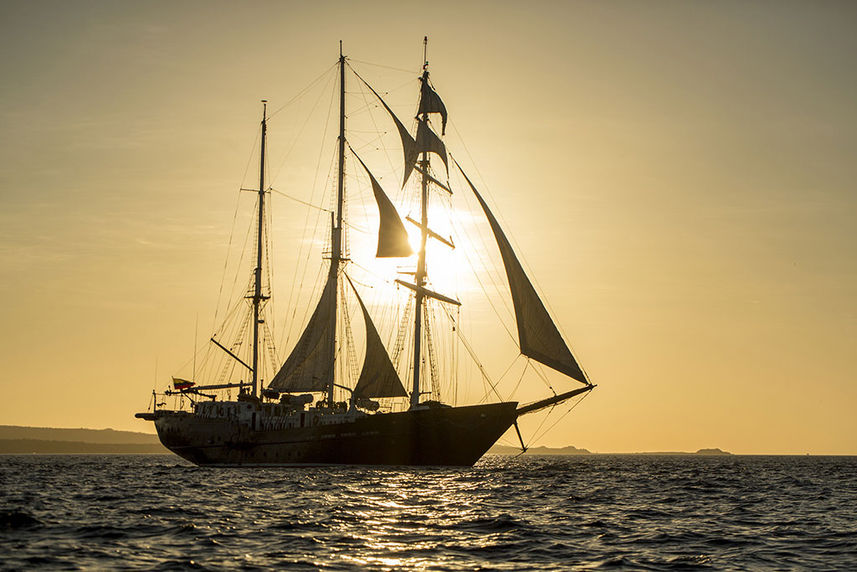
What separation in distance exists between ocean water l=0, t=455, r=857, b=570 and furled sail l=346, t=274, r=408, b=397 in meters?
23.8

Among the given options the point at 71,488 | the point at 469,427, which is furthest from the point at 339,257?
the point at 71,488

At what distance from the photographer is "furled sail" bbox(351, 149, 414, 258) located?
7388 cm

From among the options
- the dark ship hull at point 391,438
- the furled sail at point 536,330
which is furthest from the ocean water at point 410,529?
the dark ship hull at point 391,438

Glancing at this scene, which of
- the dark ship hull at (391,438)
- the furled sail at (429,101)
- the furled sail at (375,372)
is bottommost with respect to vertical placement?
the dark ship hull at (391,438)

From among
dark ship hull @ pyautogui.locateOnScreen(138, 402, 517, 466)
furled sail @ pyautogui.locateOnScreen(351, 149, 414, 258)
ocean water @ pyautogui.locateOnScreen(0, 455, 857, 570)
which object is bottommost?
ocean water @ pyautogui.locateOnScreen(0, 455, 857, 570)

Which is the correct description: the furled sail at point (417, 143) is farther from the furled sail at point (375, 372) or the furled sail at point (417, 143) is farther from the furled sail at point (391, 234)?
the furled sail at point (375, 372)

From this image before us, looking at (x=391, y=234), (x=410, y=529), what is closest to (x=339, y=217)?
(x=391, y=234)

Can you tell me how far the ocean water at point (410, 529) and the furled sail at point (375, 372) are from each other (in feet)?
78.1

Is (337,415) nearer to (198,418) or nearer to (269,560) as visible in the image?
(198,418)

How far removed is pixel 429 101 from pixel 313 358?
963 inches

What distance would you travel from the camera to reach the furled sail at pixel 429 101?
76.4 m

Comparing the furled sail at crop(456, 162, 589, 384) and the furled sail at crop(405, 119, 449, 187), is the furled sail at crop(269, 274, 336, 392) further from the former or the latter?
the furled sail at crop(456, 162, 589, 384)

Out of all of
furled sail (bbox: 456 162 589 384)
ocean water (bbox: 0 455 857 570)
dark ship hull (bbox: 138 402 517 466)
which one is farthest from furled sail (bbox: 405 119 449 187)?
ocean water (bbox: 0 455 857 570)

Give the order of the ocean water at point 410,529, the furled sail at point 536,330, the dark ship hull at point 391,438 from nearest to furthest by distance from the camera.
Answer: the ocean water at point 410,529 → the furled sail at point 536,330 → the dark ship hull at point 391,438
